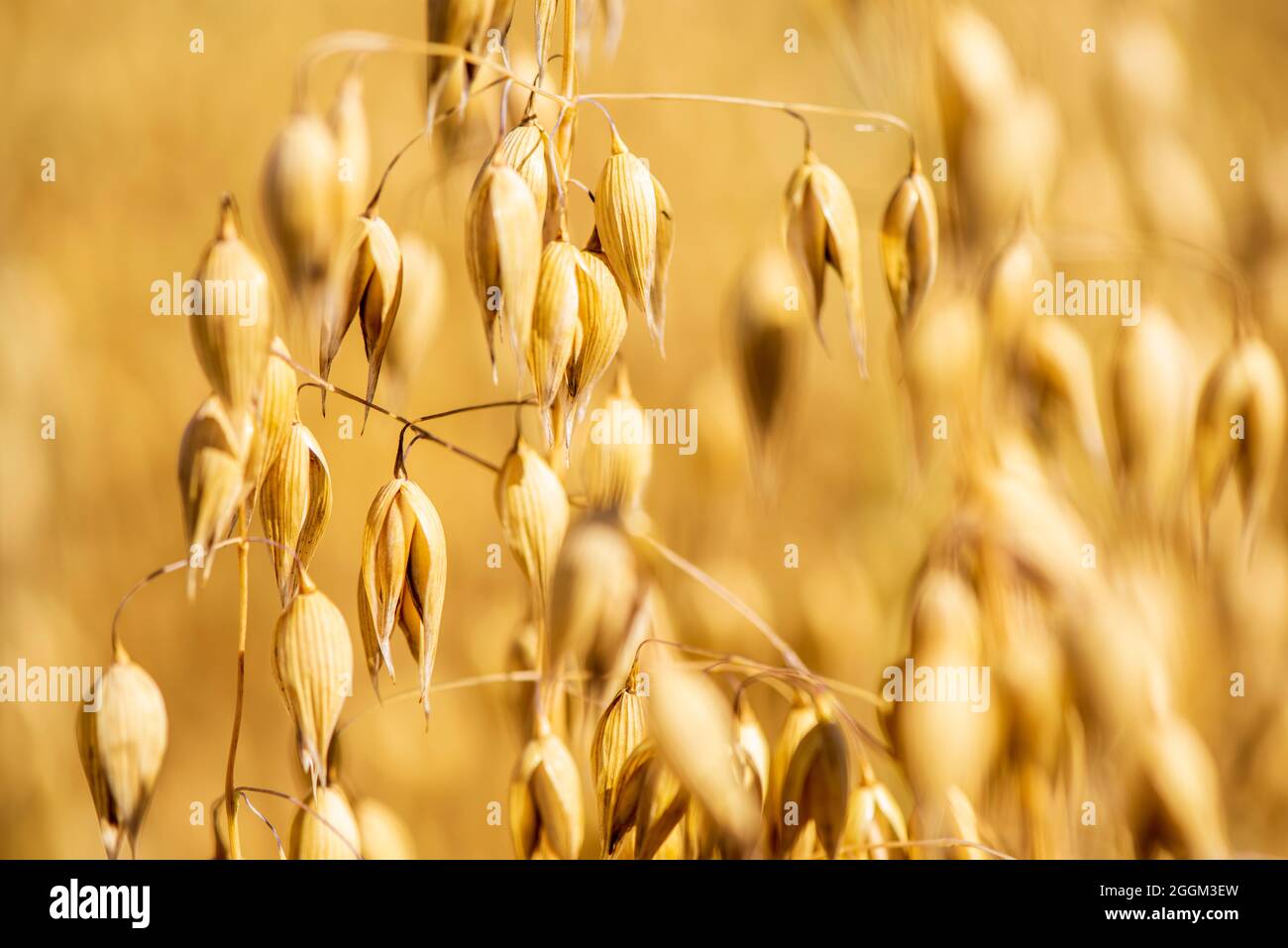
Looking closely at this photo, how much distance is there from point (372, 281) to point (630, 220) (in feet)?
0.32

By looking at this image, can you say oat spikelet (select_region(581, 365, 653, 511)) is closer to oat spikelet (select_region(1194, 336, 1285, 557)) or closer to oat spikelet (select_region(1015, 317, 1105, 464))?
oat spikelet (select_region(1015, 317, 1105, 464))

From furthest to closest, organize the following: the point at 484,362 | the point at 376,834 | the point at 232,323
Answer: the point at 484,362
the point at 376,834
the point at 232,323

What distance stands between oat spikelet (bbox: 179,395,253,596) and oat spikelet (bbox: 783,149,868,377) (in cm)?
22

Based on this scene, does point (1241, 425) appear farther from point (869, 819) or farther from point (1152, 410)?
point (869, 819)

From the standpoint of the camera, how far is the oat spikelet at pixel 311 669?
33cm

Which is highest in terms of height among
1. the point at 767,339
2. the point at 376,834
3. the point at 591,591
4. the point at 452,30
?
the point at 452,30

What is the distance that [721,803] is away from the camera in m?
0.31

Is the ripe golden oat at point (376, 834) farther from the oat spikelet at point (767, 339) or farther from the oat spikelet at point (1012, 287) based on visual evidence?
the oat spikelet at point (1012, 287)

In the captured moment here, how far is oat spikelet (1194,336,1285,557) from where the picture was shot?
1.51 ft

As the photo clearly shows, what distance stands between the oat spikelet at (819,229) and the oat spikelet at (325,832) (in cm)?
27

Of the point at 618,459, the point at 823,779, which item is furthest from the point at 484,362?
the point at 823,779

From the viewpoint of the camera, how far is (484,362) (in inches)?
29.7
